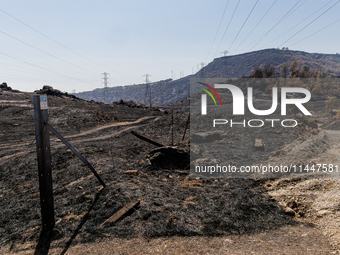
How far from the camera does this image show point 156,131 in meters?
22.1

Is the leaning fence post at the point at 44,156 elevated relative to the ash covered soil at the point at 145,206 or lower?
elevated

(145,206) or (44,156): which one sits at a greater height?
(44,156)

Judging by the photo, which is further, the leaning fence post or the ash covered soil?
the ash covered soil

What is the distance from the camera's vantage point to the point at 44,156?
16.0 ft

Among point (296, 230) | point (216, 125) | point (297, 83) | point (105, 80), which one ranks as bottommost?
point (296, 230)

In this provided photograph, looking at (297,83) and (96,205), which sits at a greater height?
(297,83)

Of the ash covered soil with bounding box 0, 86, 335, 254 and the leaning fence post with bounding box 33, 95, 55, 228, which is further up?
the leaning fence post with bounding box 33, 95, 55, 228

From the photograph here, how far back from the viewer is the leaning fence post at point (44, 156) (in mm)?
4727

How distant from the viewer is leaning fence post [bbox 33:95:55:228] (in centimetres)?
473

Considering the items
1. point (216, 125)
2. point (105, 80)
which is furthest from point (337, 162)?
point (105, 80)

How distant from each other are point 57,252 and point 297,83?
6395cm

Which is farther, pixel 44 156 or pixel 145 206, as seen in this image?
pixel 145 206

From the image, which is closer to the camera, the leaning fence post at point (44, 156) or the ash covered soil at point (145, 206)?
the leaning fence post at point (44, 156)

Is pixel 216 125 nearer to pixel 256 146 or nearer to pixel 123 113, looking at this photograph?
pixel 256 146
